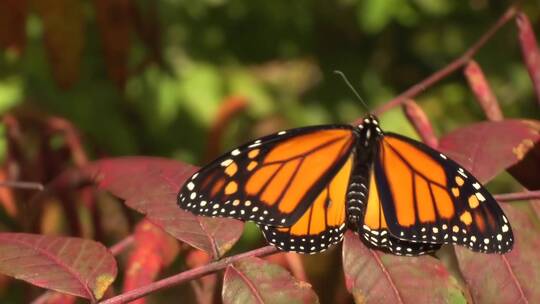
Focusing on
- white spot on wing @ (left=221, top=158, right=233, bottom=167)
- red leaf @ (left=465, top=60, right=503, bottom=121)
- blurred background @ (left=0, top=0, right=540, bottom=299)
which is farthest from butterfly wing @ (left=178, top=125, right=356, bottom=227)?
blurred background @ (left=0, top=0, right=540, bottom=299)

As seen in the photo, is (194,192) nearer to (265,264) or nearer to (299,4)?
(265,264)

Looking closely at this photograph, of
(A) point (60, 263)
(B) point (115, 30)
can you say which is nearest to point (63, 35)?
(B) point (115, 30)

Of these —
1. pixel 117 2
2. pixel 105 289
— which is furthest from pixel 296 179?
pixel 117 2

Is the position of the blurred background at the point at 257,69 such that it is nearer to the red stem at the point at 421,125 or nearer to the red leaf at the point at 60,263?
the red stem at the point at 421,125

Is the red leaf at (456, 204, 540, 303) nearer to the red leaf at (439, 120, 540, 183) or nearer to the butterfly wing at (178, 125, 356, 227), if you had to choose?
the red leaf at (439, 120, 540, 183)

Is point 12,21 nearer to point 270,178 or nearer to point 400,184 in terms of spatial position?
point 270,178

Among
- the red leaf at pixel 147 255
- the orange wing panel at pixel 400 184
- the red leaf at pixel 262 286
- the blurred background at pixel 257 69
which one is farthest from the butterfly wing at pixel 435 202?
the blurred background at pixel 257 69
